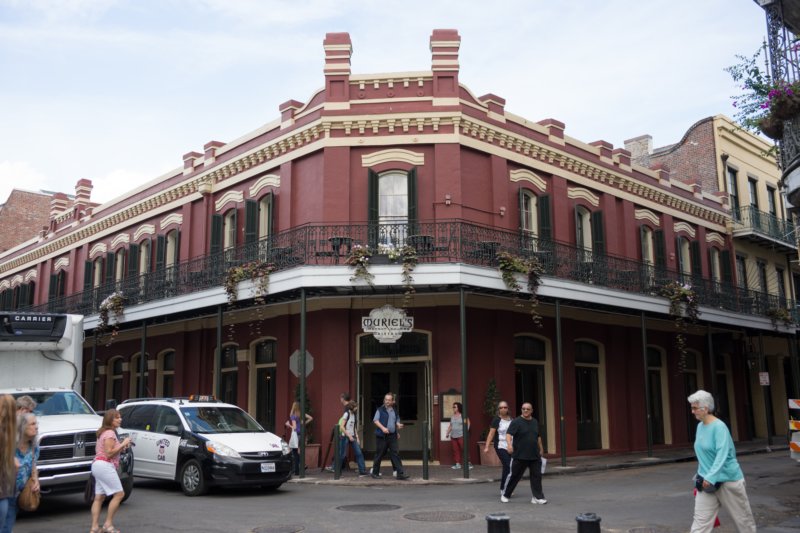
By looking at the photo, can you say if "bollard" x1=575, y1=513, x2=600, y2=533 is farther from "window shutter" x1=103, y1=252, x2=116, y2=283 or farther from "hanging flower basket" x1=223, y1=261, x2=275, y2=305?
"window shutter" x1=103, y1=252, x2=116, y2=283

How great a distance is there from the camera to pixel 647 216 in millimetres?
24359

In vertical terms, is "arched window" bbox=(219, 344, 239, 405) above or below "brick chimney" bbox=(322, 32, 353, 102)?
below


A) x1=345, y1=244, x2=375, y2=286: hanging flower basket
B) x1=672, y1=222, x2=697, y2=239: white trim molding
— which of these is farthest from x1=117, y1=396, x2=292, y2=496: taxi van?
x1=672, y1=222, x2=697, y2=239: white trim molding

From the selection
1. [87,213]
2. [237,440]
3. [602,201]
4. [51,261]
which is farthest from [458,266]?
[51,261]

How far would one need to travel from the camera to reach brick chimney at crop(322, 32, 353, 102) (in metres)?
18.6

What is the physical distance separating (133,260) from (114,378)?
4845 mm

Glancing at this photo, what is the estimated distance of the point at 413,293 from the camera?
1695 cm

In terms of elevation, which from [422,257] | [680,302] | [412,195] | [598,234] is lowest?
[680,302]

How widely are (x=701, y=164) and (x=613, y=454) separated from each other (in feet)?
44.9

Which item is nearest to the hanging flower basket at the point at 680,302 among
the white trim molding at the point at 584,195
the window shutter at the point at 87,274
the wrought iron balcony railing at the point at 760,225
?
the white trim molding at the point at 584,195

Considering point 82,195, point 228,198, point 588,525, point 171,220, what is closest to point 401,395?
point 228,198

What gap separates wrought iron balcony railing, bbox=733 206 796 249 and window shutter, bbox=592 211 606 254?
9459 mm

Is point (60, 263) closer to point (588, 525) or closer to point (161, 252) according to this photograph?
point (161, 252)

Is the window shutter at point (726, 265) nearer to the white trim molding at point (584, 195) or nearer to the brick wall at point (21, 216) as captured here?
the white trim molding at point (584, 195)
